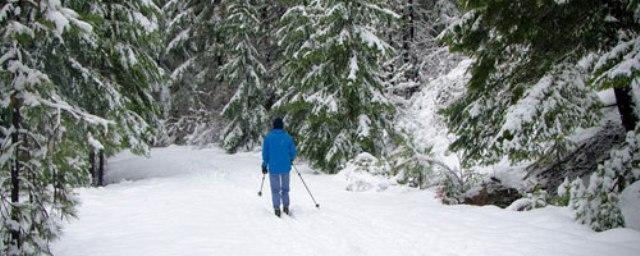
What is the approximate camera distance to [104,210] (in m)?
10.8

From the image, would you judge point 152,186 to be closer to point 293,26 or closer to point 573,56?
point 293,26

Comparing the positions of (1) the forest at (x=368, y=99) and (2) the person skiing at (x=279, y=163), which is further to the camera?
(2) the person skiing at (x=279, y=163)

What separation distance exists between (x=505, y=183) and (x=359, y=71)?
21.7 feet

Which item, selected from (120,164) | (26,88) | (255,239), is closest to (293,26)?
(120,164)

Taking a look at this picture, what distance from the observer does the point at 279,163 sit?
10.7 metres

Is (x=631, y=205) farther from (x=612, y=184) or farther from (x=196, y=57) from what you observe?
(x=196, y=57)

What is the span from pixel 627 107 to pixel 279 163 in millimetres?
6372

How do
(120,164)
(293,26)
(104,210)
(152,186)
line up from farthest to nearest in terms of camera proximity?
(120,164) → (293,26) → (152,186) → (104,210)

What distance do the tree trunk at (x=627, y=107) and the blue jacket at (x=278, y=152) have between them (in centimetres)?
600

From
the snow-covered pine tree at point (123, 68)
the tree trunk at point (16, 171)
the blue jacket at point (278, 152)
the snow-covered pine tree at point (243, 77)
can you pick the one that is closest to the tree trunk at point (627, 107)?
the blue jacket at point (278, 152)

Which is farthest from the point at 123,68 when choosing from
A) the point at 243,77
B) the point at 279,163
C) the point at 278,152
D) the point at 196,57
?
the point at 196,57

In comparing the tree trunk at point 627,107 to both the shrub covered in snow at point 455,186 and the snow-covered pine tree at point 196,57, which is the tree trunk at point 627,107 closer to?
the shrub covered in snow at point 455,186

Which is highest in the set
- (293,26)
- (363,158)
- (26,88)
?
(293,26)

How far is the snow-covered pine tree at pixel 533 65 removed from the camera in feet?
25.8
